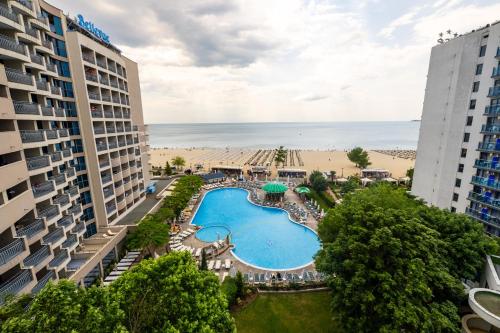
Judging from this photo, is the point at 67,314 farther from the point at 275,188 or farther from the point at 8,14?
the point at 275,188

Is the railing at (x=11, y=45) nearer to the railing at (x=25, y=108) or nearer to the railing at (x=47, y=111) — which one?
the railing at (x=25, y=108)

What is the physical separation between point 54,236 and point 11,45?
13.8 m

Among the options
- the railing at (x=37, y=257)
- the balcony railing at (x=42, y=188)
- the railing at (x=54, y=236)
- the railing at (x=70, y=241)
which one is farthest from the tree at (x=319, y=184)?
the railing at (x=37, y=257)

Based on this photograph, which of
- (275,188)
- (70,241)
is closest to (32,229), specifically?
(70,241)

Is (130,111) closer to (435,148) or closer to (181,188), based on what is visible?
(181,188)

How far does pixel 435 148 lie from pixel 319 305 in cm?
2741

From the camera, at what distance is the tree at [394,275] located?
11.2 metres

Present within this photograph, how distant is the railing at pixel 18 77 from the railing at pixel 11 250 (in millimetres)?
10421

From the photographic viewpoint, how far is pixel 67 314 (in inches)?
298

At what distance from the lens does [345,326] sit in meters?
13.5

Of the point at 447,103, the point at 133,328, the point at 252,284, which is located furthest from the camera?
the point at 447,103

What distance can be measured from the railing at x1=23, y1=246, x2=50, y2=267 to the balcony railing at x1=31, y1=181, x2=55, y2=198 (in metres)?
4.04

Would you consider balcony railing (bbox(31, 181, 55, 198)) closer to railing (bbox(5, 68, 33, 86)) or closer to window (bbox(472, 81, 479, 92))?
railing (bbox(5, 68, 33, 86))

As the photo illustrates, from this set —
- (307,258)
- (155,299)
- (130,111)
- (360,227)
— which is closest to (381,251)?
(360,227)
